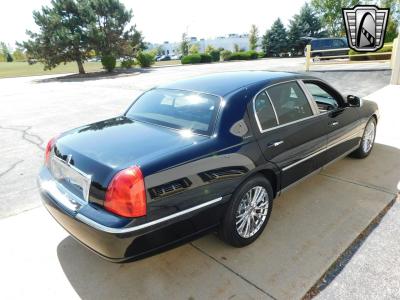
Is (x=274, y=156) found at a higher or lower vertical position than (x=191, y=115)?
lower

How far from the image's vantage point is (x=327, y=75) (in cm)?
1384

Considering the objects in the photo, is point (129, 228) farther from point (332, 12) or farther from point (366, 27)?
point (332, 12)

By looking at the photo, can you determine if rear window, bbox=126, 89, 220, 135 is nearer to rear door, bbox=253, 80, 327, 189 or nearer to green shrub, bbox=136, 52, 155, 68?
rear door, bbox=253, 80, 327, 189

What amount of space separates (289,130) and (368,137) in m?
2.29

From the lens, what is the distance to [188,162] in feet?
7.39

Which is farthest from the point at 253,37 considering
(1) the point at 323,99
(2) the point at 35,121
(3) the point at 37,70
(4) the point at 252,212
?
(4) the point at 252,212

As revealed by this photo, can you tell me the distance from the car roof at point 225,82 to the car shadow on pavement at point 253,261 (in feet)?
4.69

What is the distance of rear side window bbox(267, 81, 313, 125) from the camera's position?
304cm

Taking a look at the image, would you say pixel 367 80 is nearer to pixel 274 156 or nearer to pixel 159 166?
pixel 274 156

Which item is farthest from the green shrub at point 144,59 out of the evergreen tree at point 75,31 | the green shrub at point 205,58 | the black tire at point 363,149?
the black tire at point 363,149

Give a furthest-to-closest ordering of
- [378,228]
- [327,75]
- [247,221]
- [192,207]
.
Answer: [327,75], [378,228], [247,221], [192,207]

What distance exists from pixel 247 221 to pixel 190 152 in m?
0.92

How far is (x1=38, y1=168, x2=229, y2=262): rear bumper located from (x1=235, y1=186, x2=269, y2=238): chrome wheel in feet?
1.02

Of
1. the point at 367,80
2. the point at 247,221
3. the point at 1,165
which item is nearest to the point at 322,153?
the point at 247,221
